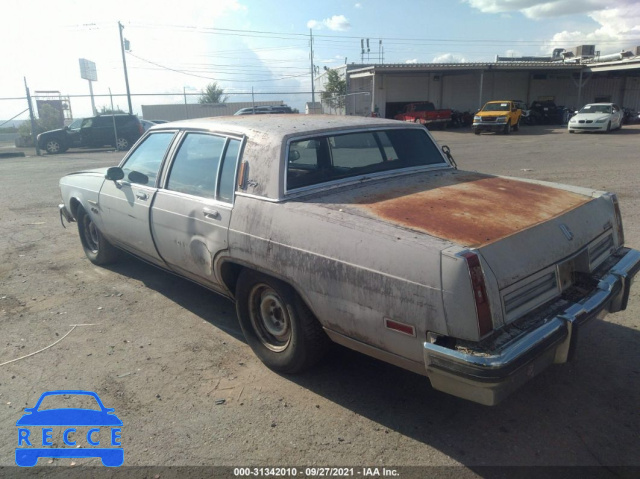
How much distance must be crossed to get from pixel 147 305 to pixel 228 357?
54.0 inches

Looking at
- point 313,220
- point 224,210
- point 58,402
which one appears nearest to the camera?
point 313,220

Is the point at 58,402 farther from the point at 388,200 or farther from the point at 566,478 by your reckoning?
the point at 566,478

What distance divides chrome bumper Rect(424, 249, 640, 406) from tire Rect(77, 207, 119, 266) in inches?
168

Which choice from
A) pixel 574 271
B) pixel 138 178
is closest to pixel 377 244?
pixel 574 271

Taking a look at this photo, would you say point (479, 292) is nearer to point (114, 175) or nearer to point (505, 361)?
point (505, 361)

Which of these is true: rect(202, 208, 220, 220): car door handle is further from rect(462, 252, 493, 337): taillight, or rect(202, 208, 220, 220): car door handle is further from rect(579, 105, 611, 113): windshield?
rect(579, 105, 611, 113): windshield

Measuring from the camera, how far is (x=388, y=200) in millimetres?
3277

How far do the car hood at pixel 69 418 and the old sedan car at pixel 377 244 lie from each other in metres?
1.06

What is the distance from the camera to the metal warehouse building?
32656 millimetres

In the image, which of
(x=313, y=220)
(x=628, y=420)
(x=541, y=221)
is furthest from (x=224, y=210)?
(x=628, y=420)

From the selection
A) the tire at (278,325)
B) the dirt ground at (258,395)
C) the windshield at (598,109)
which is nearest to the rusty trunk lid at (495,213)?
the tire at (278,325)

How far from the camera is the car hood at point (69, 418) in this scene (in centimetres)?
301

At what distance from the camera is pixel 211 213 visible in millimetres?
3641

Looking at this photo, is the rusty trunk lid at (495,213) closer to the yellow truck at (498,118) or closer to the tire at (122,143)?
the tire at (122,143)
